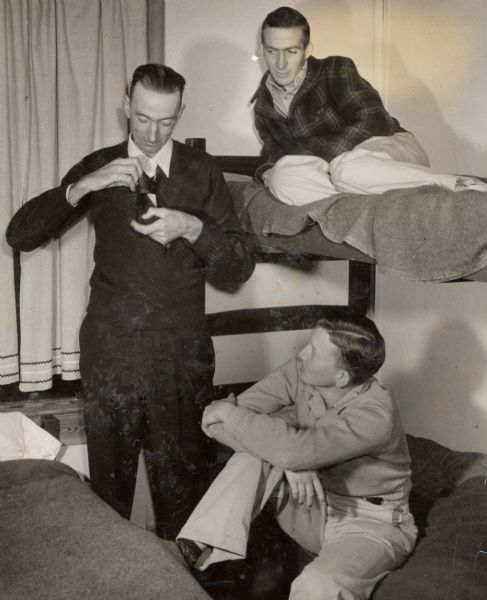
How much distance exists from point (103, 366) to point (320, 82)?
947mm

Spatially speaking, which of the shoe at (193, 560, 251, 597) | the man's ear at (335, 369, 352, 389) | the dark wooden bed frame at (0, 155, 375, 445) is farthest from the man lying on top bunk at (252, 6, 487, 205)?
the shoe at (193, 560, 251, 597)

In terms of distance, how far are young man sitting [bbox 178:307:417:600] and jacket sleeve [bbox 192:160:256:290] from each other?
11.5 inches

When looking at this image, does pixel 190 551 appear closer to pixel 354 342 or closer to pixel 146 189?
pixel 354 342

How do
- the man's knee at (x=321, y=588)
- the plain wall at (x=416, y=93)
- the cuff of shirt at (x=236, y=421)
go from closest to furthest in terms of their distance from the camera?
1. the man's knee at (x=321, y=588)
2. the cuff of shirt at (x=236, y=421)
3. the plain wall at (x=416, y=93)

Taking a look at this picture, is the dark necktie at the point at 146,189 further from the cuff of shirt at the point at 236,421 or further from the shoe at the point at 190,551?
the shoe at the point at 190,551

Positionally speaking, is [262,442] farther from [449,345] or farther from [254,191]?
[449,345]

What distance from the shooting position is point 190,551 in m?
1.48

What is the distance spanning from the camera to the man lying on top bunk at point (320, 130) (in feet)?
5.16

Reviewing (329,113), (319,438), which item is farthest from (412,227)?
(329,113)

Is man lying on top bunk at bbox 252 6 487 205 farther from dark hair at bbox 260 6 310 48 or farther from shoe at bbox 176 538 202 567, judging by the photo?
shoe at bbox 176 538 202 567

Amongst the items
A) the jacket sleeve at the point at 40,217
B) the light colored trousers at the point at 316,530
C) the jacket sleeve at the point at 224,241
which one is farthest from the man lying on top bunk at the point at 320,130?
the light colored trousers at the point at 316,530

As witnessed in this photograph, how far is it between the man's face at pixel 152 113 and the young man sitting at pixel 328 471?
59 cm

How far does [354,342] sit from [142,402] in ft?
1.92

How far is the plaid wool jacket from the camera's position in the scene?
6.00 ft
